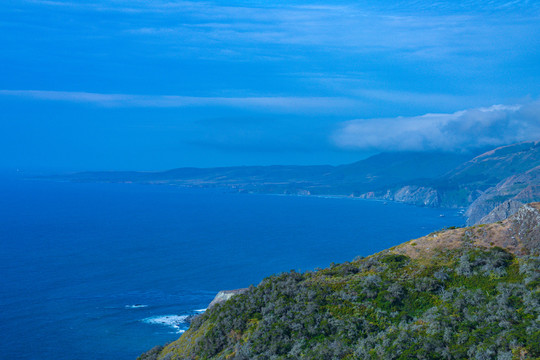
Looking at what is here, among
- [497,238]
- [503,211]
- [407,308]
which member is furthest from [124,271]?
[503,211]

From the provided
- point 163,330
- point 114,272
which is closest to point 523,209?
point 163,330

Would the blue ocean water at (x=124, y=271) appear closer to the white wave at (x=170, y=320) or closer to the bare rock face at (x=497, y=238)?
the white wave at (x=170, y=320)

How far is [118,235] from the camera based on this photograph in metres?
169

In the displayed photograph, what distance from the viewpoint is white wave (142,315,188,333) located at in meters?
82.6

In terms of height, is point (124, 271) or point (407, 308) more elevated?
point (407, 308)

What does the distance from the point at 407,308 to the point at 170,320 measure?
209 feet

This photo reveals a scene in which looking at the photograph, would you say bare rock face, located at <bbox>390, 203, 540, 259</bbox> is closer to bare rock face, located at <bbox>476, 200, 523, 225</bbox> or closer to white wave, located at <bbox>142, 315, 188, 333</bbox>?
white wave, located at <bbox>142, 315, 188, 333</bbox>

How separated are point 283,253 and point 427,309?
120 metres

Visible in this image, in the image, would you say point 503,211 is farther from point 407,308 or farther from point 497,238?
point 407,308

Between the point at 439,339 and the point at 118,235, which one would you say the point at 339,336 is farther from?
the point at 118,235

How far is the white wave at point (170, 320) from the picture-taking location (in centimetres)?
8262

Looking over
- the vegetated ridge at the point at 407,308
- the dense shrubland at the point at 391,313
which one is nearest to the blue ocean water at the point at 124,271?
the vegetated ridge at the point at 407,308

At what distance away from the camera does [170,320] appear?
3374 inches

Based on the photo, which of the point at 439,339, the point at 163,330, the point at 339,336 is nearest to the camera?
the point at 439,339
